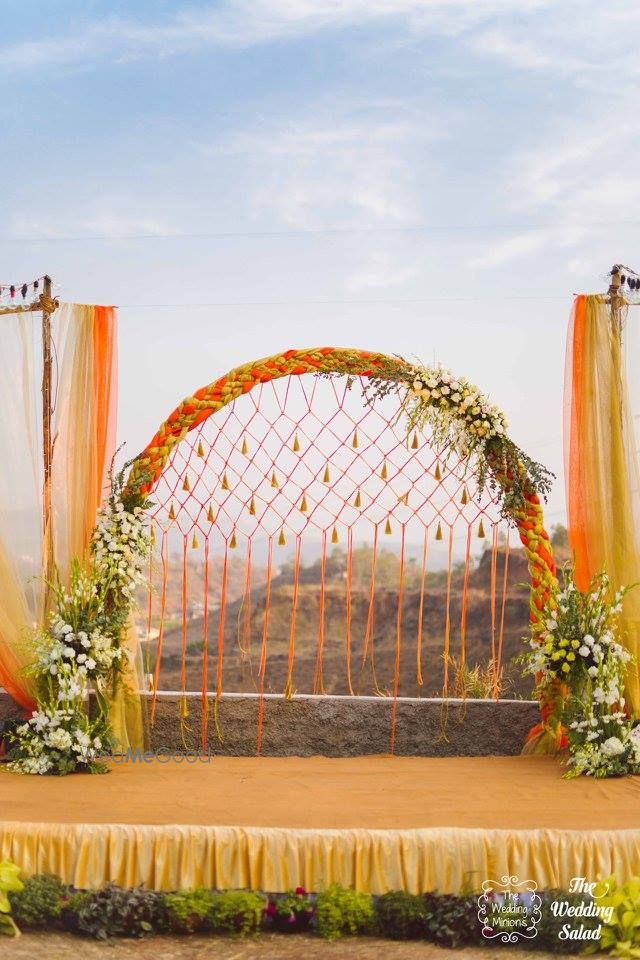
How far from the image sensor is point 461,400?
17.3ft

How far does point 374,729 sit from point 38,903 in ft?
7.12

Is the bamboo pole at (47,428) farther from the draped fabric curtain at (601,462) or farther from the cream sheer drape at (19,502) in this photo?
the draped fabric curtain at (601,462)

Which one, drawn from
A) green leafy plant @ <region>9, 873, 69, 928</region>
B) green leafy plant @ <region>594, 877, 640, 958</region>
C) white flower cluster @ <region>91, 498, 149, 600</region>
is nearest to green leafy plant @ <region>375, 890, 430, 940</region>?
green leafy plant @ <region>594, 877, 640, 958</region>

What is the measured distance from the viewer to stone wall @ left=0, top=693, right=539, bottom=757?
17.9ft

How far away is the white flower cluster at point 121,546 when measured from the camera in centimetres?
516

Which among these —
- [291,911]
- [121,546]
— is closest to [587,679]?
[291,911]

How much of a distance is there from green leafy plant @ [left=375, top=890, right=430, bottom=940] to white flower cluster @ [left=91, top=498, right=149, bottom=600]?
83.0 inches

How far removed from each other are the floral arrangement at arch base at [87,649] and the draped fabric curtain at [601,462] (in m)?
2.13

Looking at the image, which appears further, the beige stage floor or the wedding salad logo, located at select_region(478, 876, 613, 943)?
the beige stage floor

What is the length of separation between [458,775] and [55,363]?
2786mm

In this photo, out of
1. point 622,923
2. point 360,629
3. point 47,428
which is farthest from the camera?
point 360,629

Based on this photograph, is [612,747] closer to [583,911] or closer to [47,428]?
[583,911]

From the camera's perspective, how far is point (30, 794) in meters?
4.38

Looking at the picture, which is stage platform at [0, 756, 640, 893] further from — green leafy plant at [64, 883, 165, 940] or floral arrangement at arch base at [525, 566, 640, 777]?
floral arrangement at arch base at [525, 566, 640, 777]
